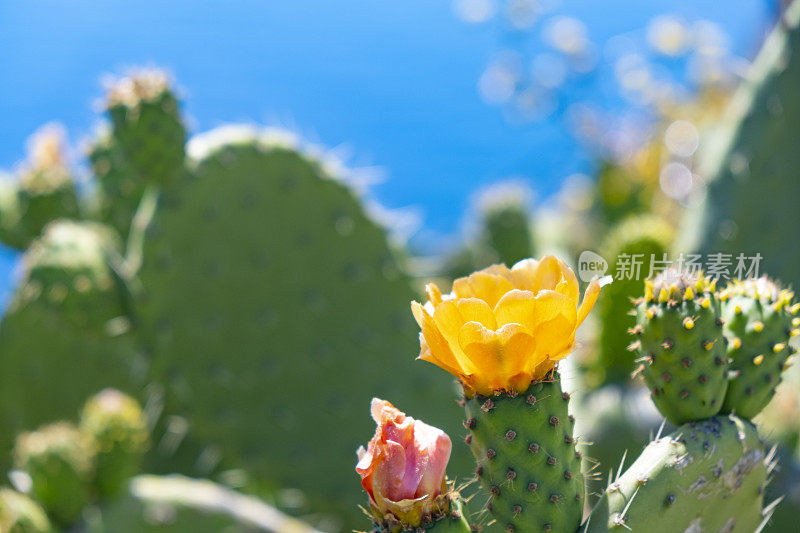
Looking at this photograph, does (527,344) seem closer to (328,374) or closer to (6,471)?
(328,374)

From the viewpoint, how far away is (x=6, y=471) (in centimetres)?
250

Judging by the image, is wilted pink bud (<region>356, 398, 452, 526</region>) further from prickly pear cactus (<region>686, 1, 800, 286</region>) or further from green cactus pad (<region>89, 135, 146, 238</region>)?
green cactus pad (<region>89, 135, 146, 238</region>)

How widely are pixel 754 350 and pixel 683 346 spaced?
0.13 meters

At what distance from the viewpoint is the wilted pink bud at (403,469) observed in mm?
681

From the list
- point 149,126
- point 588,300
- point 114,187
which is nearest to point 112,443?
point 149,126

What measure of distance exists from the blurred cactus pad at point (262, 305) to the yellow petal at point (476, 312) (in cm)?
129

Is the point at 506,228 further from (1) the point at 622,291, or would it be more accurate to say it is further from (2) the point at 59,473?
(2) the point at 59,473

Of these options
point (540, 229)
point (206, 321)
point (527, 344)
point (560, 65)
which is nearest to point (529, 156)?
point (560, 65)

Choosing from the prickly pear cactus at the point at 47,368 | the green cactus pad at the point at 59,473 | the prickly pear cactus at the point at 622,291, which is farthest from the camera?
the prickly pear cactus at the point at 47,368

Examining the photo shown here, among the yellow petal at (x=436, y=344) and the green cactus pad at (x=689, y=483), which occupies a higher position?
the yellow petal at (x=436, y=344)

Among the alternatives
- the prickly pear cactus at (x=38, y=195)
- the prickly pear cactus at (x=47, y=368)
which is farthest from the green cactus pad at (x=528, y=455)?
the prickly pear cactus at (x=38, y=195)

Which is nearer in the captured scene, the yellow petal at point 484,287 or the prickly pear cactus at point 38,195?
the yellow petal at point 484,287

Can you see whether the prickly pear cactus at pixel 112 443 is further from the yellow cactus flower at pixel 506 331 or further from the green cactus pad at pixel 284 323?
the yellow cactus flower at pixel 506 331

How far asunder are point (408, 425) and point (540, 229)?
2980mm
